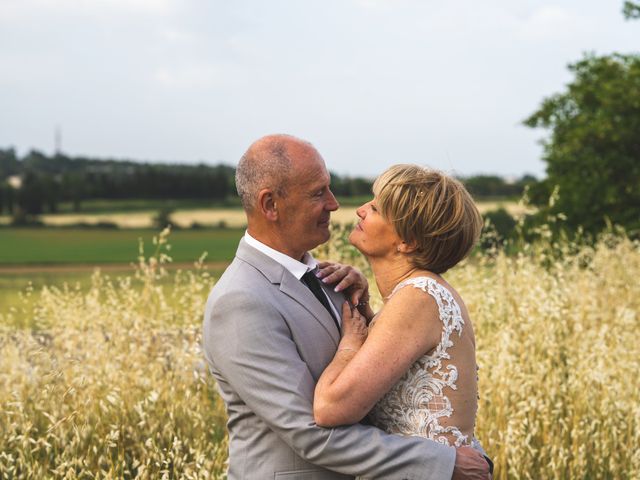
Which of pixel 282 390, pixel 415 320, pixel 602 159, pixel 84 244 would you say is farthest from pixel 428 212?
pixel 84 244

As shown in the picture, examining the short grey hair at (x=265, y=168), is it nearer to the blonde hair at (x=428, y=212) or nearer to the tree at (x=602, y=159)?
the blonde hair at (x=428, y=212)

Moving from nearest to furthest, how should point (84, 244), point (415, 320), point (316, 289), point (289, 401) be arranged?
point (289, 401) → point (415, 320) → point (316, 289) → point (84, 244)

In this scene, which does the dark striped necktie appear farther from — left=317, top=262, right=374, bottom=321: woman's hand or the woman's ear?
the woman's ear

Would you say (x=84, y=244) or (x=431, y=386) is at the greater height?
(x=431, y=386)

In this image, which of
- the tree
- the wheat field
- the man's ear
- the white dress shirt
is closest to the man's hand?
the white dress shirt

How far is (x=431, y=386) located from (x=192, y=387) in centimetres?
316

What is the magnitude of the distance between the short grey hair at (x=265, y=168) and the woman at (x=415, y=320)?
30 centimetres

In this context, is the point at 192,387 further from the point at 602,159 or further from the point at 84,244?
the point at 84,244

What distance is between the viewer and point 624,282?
727cm

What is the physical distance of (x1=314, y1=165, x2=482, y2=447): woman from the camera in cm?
223

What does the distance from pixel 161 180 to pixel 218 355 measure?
48.3 meters

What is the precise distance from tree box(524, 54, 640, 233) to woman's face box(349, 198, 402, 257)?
10.1 meters

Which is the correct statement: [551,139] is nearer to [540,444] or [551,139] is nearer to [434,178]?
[540,444]

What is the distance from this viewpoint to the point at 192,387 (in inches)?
205
